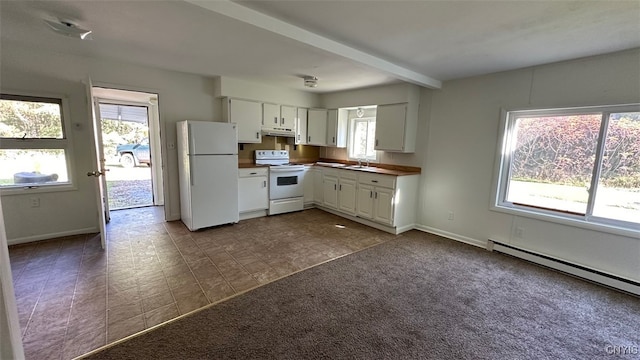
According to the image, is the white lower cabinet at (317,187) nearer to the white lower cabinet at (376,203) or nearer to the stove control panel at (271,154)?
the stove control panel at (271,154)

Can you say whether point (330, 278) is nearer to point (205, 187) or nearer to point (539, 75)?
point (205, 187)

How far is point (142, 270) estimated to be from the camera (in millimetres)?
2705

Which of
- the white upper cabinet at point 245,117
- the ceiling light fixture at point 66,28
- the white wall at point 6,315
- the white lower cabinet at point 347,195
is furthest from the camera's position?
the white lower cabinet at point 347,195

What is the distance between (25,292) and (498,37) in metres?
4.65

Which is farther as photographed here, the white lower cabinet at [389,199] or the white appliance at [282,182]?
the white appliance at [282,182]

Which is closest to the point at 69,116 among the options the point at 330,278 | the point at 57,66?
the point at 57,66

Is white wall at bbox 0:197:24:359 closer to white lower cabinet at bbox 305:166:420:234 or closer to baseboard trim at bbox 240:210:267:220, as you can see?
baseboard trim at bbox 240:210:267:220

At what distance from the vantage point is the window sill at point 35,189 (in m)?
3.17

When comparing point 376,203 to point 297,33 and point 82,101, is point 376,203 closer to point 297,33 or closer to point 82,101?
point 297,33

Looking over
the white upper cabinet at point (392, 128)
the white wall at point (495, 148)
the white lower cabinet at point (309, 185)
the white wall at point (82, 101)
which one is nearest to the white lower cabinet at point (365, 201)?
the white upper cabinet at point (392, 128)

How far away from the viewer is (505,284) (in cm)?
263

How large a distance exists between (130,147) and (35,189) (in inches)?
240

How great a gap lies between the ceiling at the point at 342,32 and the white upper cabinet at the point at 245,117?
3.29 feet

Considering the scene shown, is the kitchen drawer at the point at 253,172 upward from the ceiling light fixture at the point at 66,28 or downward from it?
downward
